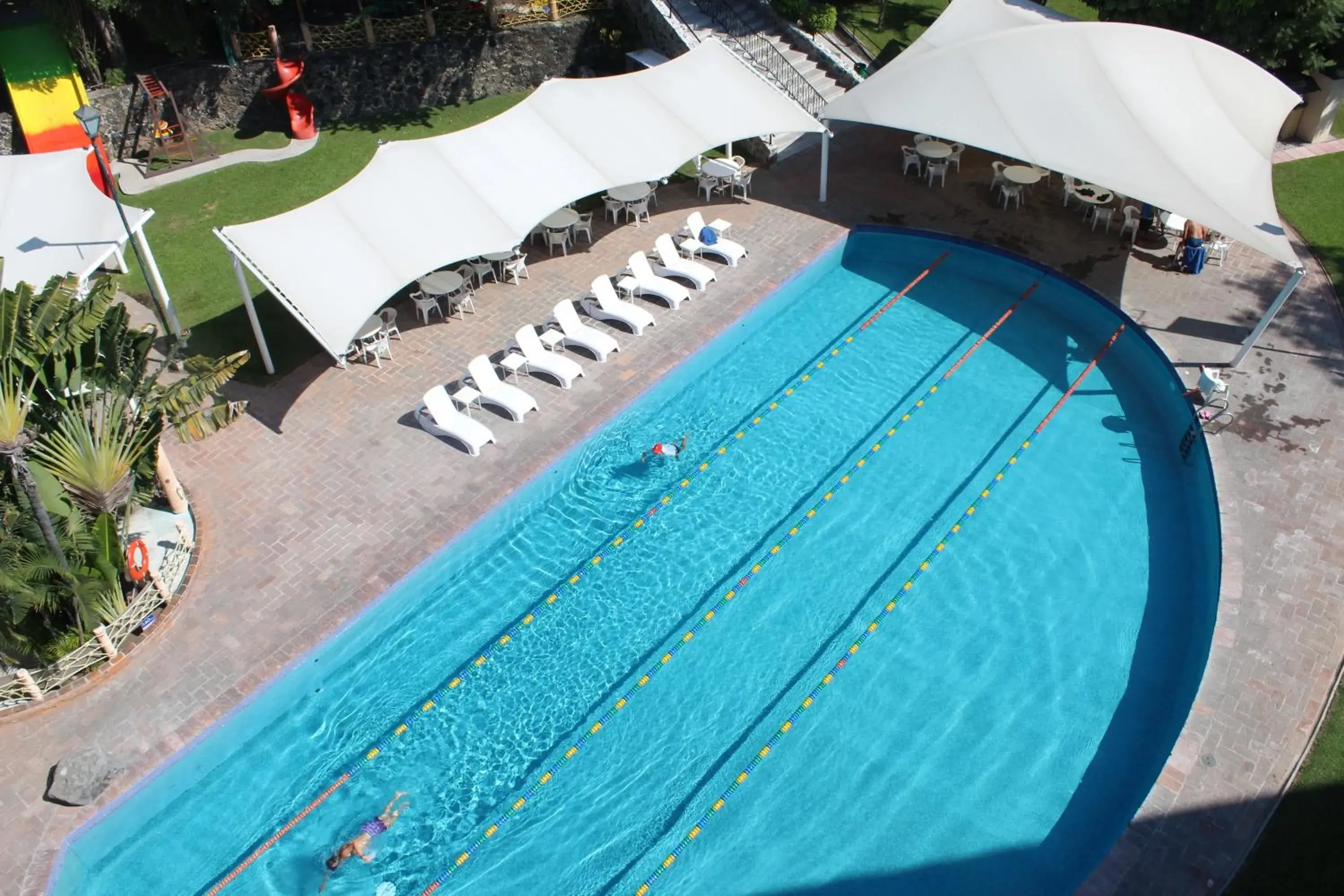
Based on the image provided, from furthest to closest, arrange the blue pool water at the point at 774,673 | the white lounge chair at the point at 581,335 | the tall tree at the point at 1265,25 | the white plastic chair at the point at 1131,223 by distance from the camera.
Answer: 1. the tall tree at the point at 1265,25
2. the white plastic chair at the point at 1131,223
3. the white lounge chair at the point at 581,335
4. the blue pool water at the point at 774,673

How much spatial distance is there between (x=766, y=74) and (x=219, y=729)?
18.6 m

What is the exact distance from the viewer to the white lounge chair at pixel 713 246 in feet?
63.0

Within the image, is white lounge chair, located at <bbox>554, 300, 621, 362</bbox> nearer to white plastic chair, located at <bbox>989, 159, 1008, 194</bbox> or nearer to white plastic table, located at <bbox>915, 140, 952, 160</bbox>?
white plastic table, located at <bbox>915, 140, 952, 160</bbox>

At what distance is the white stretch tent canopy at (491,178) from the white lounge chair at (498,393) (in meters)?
1.73

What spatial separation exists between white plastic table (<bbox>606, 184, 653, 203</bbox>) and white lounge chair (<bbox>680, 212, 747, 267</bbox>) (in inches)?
50.5

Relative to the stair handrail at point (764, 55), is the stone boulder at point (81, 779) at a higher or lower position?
lower

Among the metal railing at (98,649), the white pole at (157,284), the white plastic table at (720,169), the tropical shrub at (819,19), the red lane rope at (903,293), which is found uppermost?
the tropical shrub at (819,19)

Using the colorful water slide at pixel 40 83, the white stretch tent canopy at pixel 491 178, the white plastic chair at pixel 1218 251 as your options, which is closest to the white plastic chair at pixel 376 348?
the white stretch tent canopy at pixel 491 178

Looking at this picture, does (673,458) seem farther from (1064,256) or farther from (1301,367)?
(1301,367)

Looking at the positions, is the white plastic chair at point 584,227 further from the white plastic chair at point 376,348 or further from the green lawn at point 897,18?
the green lawn at point 897,18

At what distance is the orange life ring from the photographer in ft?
40.9

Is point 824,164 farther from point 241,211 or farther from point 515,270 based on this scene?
point 241,211

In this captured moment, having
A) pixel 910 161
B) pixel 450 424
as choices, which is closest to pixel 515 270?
pixel 450 424

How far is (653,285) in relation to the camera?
18.2m
